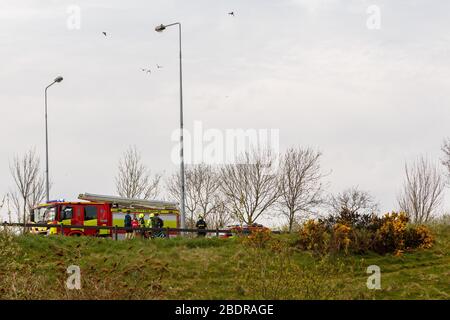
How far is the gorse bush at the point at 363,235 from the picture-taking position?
22219 mm

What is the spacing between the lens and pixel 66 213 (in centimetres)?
3412

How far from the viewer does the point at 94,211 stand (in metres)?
35.4

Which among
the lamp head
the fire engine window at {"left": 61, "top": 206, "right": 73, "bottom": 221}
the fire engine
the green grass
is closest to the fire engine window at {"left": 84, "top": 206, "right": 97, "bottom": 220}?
the fire engine

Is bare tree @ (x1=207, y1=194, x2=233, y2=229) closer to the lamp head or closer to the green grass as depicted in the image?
the lamp head

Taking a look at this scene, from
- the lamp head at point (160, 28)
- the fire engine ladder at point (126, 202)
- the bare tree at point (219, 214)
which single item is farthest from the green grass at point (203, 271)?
the bare tree at point (219, 214)

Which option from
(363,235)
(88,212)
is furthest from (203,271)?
(88,212)

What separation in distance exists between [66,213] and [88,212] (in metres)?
1.34

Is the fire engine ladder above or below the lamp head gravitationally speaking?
below

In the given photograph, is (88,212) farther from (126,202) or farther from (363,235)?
(363,235)

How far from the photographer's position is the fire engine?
33000 mm

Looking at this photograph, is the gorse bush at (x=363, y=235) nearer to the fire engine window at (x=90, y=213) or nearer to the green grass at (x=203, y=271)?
the green grass at (x=203, y=271)
